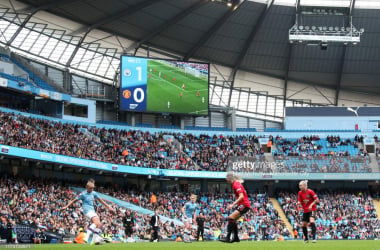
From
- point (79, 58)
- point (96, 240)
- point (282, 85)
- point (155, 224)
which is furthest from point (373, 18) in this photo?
point (96, 240)

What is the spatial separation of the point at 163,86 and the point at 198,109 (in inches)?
179

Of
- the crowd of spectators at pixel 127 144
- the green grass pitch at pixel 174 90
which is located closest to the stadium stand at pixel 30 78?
the crowd of spectators at pixel 127 144

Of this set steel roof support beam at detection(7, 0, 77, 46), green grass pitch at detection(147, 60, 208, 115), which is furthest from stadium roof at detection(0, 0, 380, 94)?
green grass pitch at detection(147, 60, 208, 115)

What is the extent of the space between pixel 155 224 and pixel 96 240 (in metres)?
12.7

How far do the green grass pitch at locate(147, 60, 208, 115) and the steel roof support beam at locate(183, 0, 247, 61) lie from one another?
3.29 metres

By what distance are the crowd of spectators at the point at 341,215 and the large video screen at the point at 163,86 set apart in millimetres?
13560

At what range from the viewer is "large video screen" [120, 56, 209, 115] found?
60938 mm

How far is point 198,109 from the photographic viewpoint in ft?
210

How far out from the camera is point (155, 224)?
33.0 meters

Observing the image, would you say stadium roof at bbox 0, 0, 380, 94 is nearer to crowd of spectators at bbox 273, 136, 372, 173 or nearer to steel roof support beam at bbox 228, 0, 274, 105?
steel roof support beam at bbox 228, 0, 274, 105

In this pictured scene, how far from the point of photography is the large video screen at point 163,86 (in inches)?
2399

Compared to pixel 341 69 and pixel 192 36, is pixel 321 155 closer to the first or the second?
pixel 341 69

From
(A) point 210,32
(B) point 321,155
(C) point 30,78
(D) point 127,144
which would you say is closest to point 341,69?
(B) point 321,155

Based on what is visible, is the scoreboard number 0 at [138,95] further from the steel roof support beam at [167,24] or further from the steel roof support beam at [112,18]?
the steel roof support beam at [112,18]
